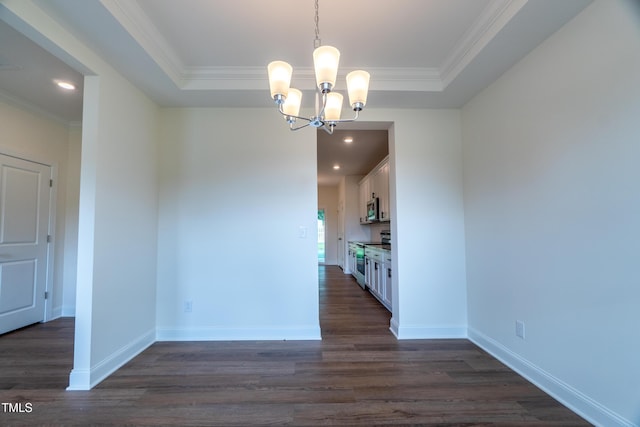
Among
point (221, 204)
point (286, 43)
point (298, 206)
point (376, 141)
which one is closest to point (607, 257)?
point (298, 206)

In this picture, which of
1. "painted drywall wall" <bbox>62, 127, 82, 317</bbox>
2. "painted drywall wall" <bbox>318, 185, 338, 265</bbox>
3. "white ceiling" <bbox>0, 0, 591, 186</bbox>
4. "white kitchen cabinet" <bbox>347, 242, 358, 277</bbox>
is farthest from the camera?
"painted drywall wall" <bbox>318, 185, 338, 265</bbox>

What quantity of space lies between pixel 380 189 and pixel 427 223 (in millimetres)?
2355

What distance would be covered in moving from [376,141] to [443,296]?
2.71m

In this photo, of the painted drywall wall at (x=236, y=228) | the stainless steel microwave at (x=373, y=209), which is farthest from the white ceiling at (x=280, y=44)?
the stainless steel microwave at (x=373, y=209)

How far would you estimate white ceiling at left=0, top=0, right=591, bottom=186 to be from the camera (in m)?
1.88

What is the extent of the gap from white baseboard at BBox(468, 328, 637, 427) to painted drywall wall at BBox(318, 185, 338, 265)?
674 cm

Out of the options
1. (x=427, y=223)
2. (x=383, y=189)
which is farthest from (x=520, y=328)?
(x=383, y=189)

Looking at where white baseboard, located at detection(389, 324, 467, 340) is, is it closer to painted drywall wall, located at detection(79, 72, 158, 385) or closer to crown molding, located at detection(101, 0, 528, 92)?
crown molding, located at detection(101, 0, 528, 92)

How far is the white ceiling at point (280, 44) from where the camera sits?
1.88 metres

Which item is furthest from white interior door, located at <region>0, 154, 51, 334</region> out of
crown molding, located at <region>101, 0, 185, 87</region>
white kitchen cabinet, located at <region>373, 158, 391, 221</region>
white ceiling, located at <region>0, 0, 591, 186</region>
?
white kitchen cabinet, located at <region>373, 158, 391, 221</region>

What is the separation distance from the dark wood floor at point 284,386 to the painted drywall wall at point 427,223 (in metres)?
0.28

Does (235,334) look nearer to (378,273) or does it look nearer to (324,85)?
(378,273)

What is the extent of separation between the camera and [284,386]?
82.5 inches

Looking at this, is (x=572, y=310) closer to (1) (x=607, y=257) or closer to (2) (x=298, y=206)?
(1) (x=607, y=257)
